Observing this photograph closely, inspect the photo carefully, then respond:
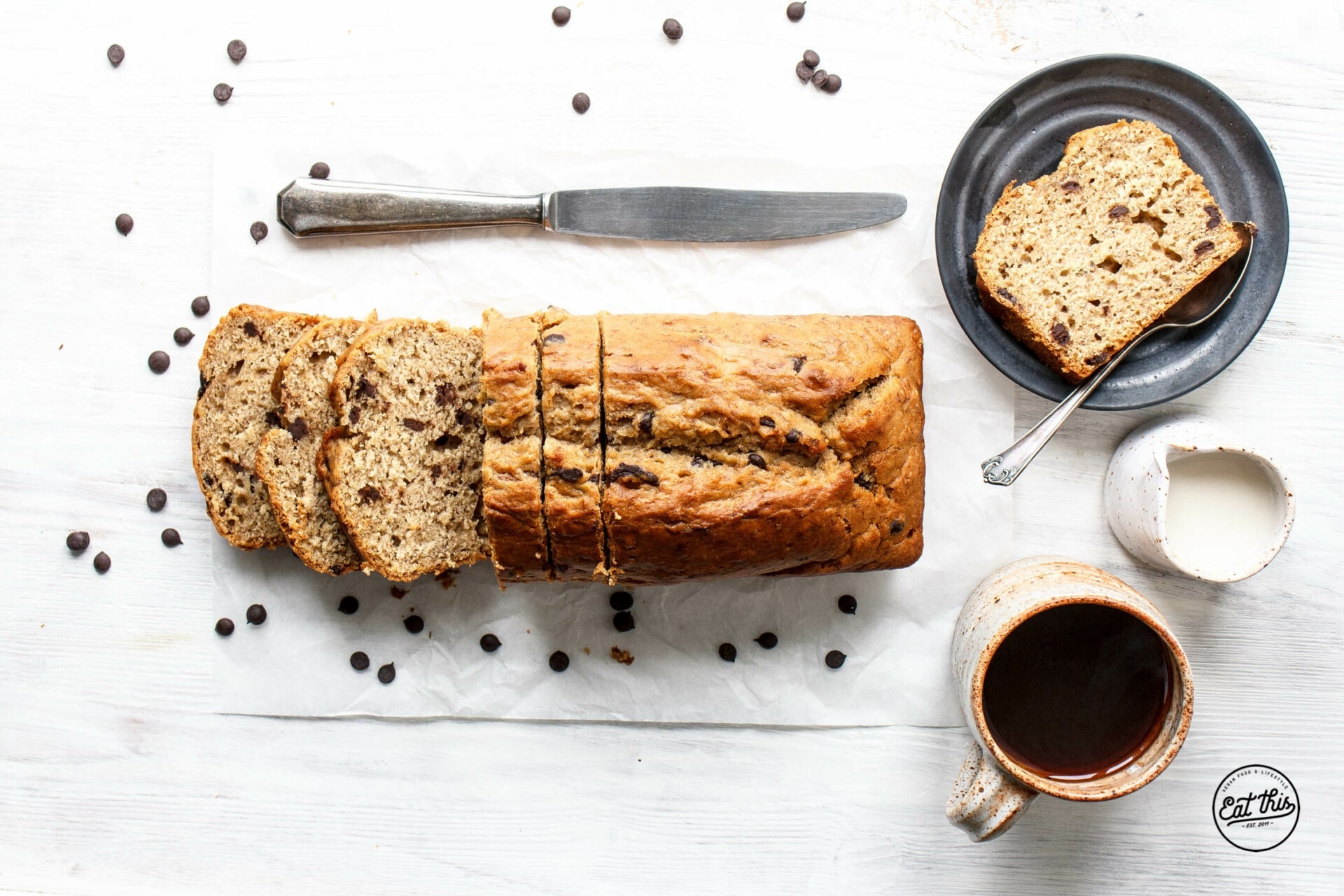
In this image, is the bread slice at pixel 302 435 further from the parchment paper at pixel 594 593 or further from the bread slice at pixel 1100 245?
the bread slice at pixel 1100 245

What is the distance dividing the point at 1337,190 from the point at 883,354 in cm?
179

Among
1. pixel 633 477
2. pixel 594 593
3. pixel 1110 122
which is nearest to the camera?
pixel 633 477

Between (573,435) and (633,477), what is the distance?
20 centimetres

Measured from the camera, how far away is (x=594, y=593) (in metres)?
2.96

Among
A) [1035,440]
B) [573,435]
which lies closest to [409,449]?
[573,435]

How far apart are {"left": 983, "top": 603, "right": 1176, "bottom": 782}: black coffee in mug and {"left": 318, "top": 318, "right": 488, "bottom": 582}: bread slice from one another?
1.64 meters

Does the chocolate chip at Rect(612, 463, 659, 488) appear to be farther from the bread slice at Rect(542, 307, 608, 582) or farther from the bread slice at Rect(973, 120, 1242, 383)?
the bread slice at Rect(973, 120, 1242, 383)

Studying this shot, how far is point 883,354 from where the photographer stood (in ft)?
8.30

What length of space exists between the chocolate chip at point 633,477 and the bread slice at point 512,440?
221 millimetres

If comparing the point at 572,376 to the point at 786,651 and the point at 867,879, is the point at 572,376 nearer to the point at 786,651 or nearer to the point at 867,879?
the point at 786,651

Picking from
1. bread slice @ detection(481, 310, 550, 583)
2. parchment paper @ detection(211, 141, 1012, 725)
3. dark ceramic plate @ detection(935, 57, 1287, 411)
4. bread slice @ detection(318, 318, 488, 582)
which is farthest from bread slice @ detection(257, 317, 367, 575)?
dark ceramic plate @ detection(935, 57, 1287, 411)

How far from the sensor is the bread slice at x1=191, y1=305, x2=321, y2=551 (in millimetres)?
2705

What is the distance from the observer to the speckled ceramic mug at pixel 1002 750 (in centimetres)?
245

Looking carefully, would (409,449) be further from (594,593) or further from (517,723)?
(517,723)
